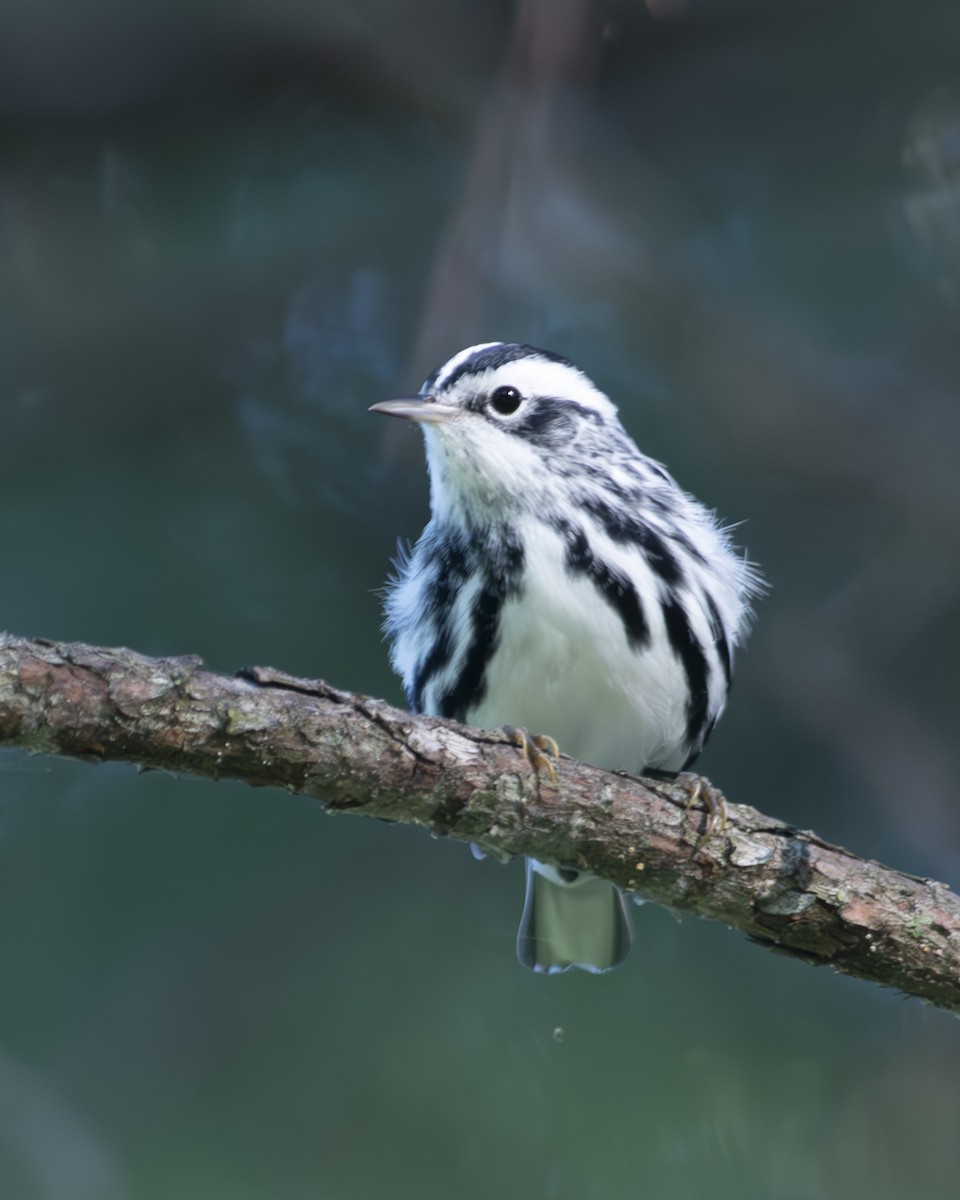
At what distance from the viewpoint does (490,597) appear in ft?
10.5

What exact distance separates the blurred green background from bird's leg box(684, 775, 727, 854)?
6.71 ft

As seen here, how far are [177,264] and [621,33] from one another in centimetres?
187

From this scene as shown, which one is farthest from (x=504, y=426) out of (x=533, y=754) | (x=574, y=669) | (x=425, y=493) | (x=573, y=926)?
(x=425, y=493)

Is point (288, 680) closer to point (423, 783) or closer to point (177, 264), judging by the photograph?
point (423, 783)

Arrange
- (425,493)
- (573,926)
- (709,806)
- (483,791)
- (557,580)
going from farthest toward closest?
(425,493), (573,926), (557,580), (709,806), (483,791)

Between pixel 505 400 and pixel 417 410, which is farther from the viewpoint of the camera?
pixel 505 400

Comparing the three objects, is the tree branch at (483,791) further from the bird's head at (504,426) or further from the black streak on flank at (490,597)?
the bird's head at (504,426)

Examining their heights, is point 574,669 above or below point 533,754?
above

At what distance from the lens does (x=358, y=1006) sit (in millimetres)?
4672

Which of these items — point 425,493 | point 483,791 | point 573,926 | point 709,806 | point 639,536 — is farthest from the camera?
point 425,493

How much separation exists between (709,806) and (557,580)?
691 millimetres

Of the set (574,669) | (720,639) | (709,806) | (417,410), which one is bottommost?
(709,806)

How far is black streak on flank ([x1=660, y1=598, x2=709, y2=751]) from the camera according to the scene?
3.28 m

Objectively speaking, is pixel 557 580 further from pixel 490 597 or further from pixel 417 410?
pixel 417 410
